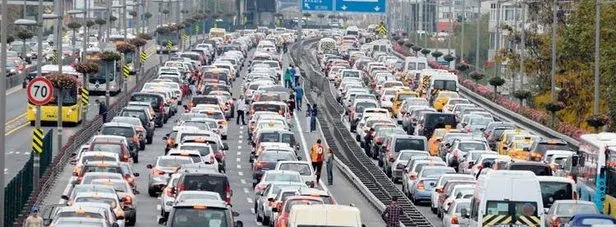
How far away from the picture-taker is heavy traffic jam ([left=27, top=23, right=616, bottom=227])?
43.0m

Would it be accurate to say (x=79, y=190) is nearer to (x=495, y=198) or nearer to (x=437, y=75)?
(x=495, y=198)

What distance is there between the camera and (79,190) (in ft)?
157

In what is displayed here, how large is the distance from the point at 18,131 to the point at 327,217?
4725 cm

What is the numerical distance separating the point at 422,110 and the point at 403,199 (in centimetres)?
2618

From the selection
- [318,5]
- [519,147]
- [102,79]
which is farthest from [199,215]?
[318,5]

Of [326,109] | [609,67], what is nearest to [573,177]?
[609,67]

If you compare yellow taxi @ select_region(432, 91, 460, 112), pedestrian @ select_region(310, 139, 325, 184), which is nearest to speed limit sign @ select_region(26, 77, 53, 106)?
pedestrian @ select_region(310, 139, 325, 184)

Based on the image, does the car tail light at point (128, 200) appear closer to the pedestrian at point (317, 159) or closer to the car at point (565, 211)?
the car at point (565, 211)

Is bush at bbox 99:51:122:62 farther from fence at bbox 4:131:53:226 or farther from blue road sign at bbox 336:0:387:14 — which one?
fence at bbox 4:131:53:226

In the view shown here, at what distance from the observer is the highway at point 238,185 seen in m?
53.9

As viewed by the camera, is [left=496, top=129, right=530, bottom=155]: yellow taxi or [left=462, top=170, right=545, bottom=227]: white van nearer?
[left=462, top=170, right=545, bottom=227]: white van

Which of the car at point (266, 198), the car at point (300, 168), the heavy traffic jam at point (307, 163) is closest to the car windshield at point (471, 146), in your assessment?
the heavy traffic jam at point (307, 163)

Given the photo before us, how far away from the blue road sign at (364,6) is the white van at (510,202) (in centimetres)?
8401

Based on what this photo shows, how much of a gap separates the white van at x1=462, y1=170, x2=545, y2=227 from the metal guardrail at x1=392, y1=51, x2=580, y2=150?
27496 mm
